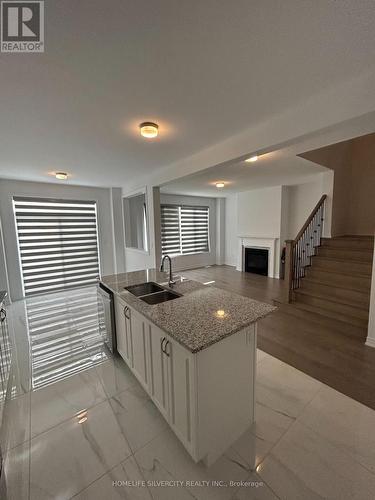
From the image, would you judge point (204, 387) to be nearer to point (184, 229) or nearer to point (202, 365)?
point (202, 365)

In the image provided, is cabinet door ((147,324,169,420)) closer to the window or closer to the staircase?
the staircase

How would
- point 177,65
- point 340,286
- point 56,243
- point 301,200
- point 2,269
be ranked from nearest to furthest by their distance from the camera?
point 177,65 < point 340,286 < point 2,269 < point 56,243 < point 301,200

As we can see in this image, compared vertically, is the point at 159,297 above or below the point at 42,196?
below

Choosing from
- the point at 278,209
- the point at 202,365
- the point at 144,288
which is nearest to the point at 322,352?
the point at 202,365

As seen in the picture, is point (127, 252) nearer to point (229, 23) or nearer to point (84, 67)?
point (84, 67)

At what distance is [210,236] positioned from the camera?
7910 millimetres

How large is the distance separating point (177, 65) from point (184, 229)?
232 inches

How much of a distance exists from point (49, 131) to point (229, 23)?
2083 millimetres

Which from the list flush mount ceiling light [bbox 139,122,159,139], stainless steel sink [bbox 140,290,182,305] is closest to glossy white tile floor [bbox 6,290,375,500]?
stainless steel sink [bbox 140,290,182,305]

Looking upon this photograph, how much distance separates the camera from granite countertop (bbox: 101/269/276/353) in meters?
1.26

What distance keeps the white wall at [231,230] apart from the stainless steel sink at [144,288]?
5442 mm

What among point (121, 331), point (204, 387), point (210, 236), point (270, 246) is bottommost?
point (121, 331)

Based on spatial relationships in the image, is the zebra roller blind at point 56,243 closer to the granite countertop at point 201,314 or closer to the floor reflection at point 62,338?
the floor reflection at point 62,338

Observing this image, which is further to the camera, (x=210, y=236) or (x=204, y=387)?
(x=210, y=236)
